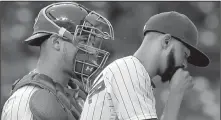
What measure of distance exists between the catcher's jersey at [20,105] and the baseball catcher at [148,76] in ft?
1.19

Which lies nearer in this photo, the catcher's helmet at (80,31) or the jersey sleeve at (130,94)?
the jersey sleeve at (130,94)

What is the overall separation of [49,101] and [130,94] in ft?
1.80


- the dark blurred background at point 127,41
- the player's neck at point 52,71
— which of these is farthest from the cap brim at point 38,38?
the dark blurred background at point 127,41

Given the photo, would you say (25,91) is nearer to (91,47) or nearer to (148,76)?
(91,47)

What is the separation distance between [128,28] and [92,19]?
6397 millimetres

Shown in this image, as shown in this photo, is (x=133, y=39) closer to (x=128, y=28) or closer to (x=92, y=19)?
(x=128, y=28)

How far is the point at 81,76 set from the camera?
12.9 ft

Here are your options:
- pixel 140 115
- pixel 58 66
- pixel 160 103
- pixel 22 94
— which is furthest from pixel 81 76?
pixel 160 103

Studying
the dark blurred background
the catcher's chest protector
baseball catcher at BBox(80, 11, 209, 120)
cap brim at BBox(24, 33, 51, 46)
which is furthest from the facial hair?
the dark blurred background

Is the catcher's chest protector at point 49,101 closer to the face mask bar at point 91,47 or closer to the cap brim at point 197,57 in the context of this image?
the face mask bar at point 91,47

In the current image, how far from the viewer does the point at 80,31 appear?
155 inches

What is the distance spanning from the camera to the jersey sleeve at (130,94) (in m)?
3.28

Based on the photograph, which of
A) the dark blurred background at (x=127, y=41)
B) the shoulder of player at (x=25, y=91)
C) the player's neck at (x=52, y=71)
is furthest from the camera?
the dark blurred background at (x=127, y=41)

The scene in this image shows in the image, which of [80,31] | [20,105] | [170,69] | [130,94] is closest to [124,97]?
[130,94]
